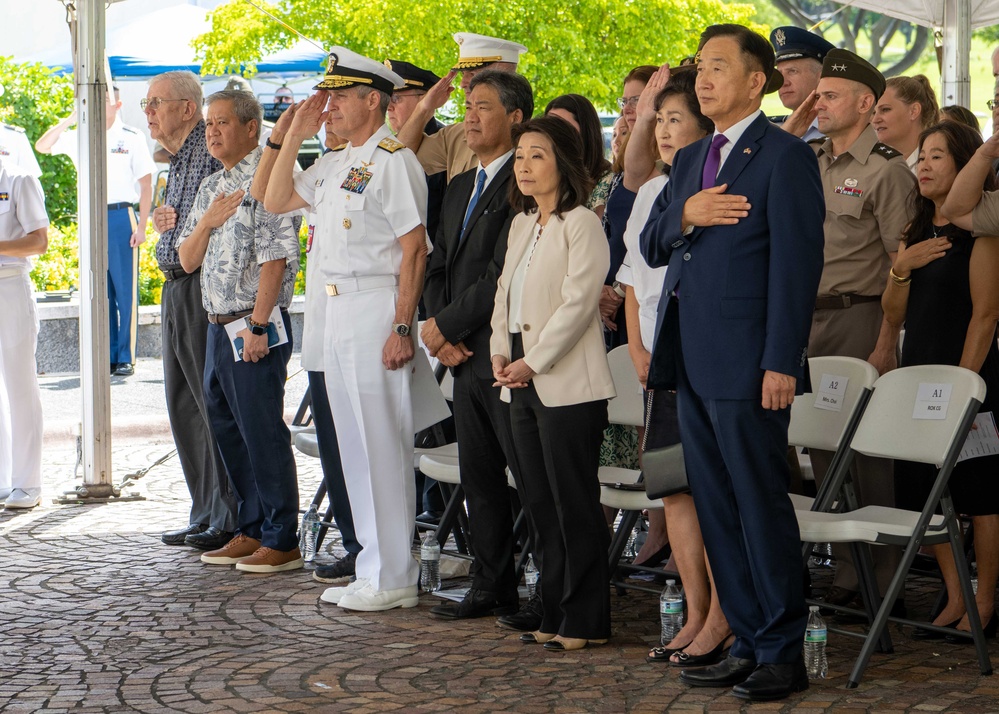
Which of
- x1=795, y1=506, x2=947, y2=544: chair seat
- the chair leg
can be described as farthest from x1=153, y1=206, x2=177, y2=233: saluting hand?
the chair leg

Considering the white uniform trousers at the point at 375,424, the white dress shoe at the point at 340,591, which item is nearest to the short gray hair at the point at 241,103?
the white uniform trousers at the point at 375,424

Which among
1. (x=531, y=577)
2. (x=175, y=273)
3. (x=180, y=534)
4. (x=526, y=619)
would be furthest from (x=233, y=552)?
(x=526, y=619)

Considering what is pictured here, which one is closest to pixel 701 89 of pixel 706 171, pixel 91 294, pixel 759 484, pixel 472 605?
pixel 706 171

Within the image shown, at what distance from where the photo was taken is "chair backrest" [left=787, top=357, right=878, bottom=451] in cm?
514

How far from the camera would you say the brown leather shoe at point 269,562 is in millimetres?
6266

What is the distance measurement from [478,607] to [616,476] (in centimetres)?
Result: 73

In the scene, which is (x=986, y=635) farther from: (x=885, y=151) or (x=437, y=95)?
(x=437, y=95)

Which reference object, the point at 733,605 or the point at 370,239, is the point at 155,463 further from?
the point at 733,605

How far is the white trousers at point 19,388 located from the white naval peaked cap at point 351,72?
310 centimetres

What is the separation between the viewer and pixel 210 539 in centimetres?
677

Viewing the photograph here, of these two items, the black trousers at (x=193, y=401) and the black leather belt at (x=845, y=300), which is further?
the black trousers at (x=193, y=401)

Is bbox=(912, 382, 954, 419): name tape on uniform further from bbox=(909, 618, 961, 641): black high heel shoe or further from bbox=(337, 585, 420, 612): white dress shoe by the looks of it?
bbox=(337, 585, 420, 612): white dress shoe

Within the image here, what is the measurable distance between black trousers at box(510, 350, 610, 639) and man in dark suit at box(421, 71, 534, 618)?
0.18 metres

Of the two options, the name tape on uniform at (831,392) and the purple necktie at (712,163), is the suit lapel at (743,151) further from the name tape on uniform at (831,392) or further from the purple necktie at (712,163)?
the name tape on uniform at (831,392)
